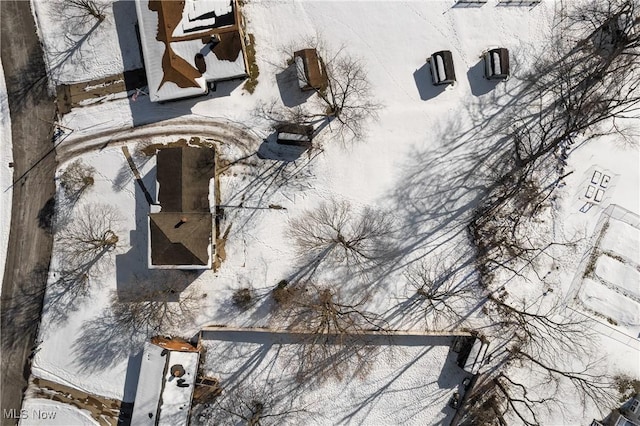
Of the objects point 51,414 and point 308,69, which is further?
point 51,414

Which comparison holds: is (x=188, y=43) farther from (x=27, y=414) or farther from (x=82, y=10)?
(x=27, y=414)

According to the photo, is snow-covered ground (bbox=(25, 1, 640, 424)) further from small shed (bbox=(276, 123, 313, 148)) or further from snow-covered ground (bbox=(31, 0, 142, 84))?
small shed (bbox=(276, 123, 313, 148))

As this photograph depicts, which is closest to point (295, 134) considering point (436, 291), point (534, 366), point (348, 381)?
point (436, 291)

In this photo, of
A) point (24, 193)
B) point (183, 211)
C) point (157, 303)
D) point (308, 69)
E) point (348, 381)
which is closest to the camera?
point (183, 211)

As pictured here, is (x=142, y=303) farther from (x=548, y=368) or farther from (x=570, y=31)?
(x=570, y=31)

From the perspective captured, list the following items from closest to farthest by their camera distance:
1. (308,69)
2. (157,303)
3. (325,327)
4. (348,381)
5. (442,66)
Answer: (308,69), (442,66), (157,303), (325,327), (348,381)

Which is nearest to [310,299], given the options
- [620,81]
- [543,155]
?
[543,155]

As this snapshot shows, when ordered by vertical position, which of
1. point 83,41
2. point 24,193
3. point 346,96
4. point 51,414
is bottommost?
point 51,414

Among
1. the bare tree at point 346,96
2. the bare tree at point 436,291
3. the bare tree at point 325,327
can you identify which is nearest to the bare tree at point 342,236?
the bare tree at point 325,327
